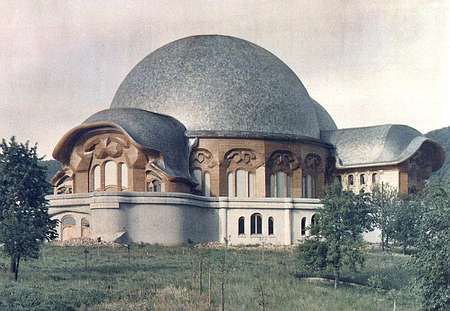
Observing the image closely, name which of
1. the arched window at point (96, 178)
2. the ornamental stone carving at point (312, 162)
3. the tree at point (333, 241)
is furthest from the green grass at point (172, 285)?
the ornamental stone carving at point (312, 162)

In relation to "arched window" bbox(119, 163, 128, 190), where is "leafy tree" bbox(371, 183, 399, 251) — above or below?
below

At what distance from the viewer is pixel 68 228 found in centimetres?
6825

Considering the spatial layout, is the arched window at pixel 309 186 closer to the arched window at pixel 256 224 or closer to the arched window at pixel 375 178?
the arched window at pixel 375 178

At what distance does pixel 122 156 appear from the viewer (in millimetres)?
70312

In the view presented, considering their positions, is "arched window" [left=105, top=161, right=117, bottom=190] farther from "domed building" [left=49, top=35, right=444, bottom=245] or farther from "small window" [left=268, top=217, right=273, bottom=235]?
"small window" [left=268, top=217, right=273, bottom=235]

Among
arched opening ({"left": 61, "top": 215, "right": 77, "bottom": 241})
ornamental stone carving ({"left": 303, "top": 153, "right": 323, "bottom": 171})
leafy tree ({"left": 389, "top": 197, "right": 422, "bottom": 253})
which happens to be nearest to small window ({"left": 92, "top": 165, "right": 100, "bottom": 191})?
arched opening ({"left": 61, "top": 215, "right": 77, "bottom": 241})

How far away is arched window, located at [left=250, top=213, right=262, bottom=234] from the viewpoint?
74.2 meters

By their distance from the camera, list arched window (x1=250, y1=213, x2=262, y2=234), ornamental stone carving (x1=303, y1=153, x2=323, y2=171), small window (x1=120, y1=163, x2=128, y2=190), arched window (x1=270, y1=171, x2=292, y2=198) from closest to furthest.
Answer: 1. small window (x1=120, y1=163, x2=128, y2=190)
2. arched window (x1=250, y1=213, x2=262, y2=234)
3. arched window (x1=270, y1=171, x2=292, y2=198)
4. ornamental stone carving (x1=303, y1=153, x2=323, y2=171)

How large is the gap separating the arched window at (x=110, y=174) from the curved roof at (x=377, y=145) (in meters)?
23.1

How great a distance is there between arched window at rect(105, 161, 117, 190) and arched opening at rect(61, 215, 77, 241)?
4284mm

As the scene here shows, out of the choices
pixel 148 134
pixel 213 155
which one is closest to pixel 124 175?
pixel 148 134

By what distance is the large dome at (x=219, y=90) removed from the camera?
76250mm

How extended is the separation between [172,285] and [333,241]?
1024 cm

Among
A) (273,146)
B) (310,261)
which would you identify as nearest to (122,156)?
(273,146)
